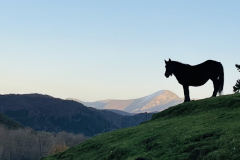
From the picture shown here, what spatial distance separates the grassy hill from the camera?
16.3 meters

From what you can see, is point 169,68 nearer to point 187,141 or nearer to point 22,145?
point 187,141

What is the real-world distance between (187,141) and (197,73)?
17.0 meters

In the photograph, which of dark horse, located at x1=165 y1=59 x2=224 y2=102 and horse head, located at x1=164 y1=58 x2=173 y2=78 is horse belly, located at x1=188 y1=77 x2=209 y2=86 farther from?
horse head, located at x1=164 y1=58 x2=173 y2=78

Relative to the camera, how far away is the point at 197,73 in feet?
113

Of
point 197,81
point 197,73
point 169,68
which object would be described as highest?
point 169,68

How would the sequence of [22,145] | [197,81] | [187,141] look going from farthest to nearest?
Answer: [22,145], [197,81], [187,141]

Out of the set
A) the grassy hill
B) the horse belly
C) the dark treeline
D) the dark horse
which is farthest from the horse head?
the dark treeline

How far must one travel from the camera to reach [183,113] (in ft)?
102

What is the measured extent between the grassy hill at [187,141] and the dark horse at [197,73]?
3.54 metres

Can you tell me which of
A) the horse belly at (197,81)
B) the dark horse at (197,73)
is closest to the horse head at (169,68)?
the dark horse at (197,73)

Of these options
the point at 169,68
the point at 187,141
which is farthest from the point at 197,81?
the point at 187,141

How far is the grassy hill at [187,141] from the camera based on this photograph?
16.3 meters

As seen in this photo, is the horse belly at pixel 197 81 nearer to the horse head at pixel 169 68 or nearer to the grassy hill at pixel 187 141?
the horse head at pixel 169 68

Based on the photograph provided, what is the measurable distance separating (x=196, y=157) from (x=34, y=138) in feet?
487
